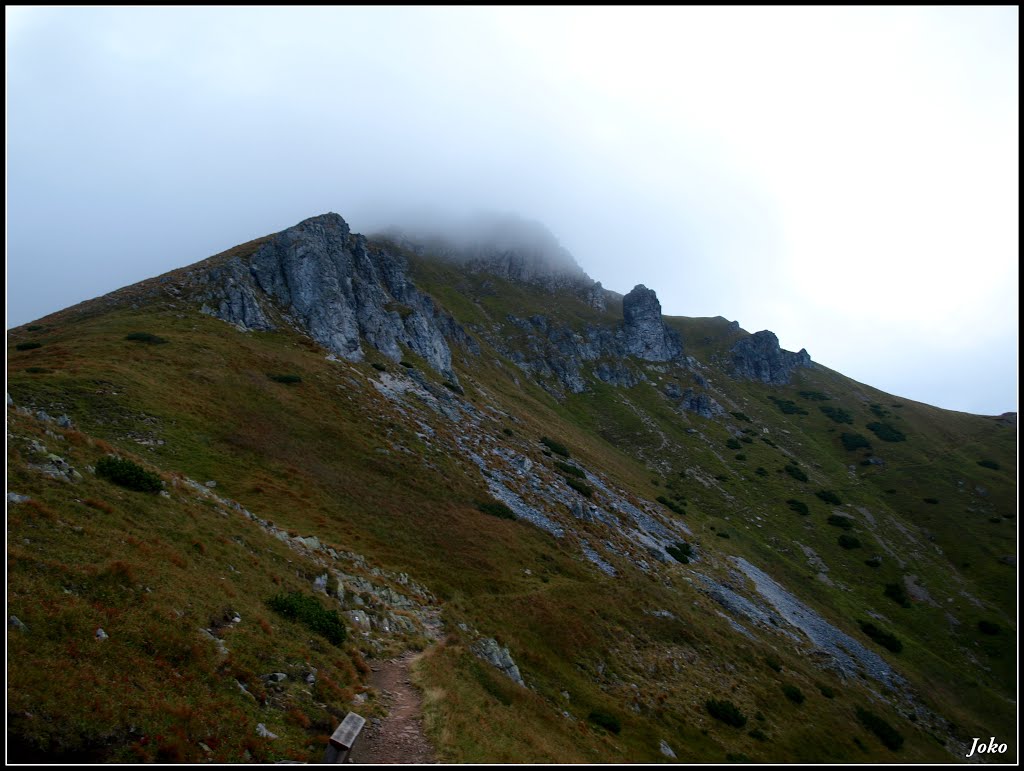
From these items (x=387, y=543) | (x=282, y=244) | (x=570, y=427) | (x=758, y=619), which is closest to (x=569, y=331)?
(x=570, y=427)

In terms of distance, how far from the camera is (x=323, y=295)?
236 feet

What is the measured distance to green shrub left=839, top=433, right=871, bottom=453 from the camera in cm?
11938

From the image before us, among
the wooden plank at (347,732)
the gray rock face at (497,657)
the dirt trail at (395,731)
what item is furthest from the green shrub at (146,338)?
the wooden plank at (347,732)

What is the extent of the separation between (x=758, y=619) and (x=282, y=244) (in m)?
84.4

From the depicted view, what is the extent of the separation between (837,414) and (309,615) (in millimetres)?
158434

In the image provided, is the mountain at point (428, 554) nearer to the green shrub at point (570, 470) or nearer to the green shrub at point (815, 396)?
the green shrub at point (570, 470)

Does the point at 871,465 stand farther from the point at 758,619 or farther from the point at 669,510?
the point at 758,619

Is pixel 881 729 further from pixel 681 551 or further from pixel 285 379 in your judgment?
pixel 285 379

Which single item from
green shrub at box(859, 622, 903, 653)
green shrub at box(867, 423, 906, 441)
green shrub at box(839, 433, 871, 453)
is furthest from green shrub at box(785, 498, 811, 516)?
green shrub at box(867, 423, 906, 441)

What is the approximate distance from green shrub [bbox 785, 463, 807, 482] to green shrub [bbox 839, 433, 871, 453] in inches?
1165

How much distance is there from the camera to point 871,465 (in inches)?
4382

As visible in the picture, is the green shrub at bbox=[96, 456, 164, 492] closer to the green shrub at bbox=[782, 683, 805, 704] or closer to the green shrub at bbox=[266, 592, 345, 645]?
the green shrub at bbox=[266, 592, 345, 645]

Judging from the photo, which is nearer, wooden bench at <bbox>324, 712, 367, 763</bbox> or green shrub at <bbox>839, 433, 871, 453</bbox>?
wooden bench at <bbox>324, 712, 367, 763</bbox>

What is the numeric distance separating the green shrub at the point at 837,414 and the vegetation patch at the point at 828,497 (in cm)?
5123
